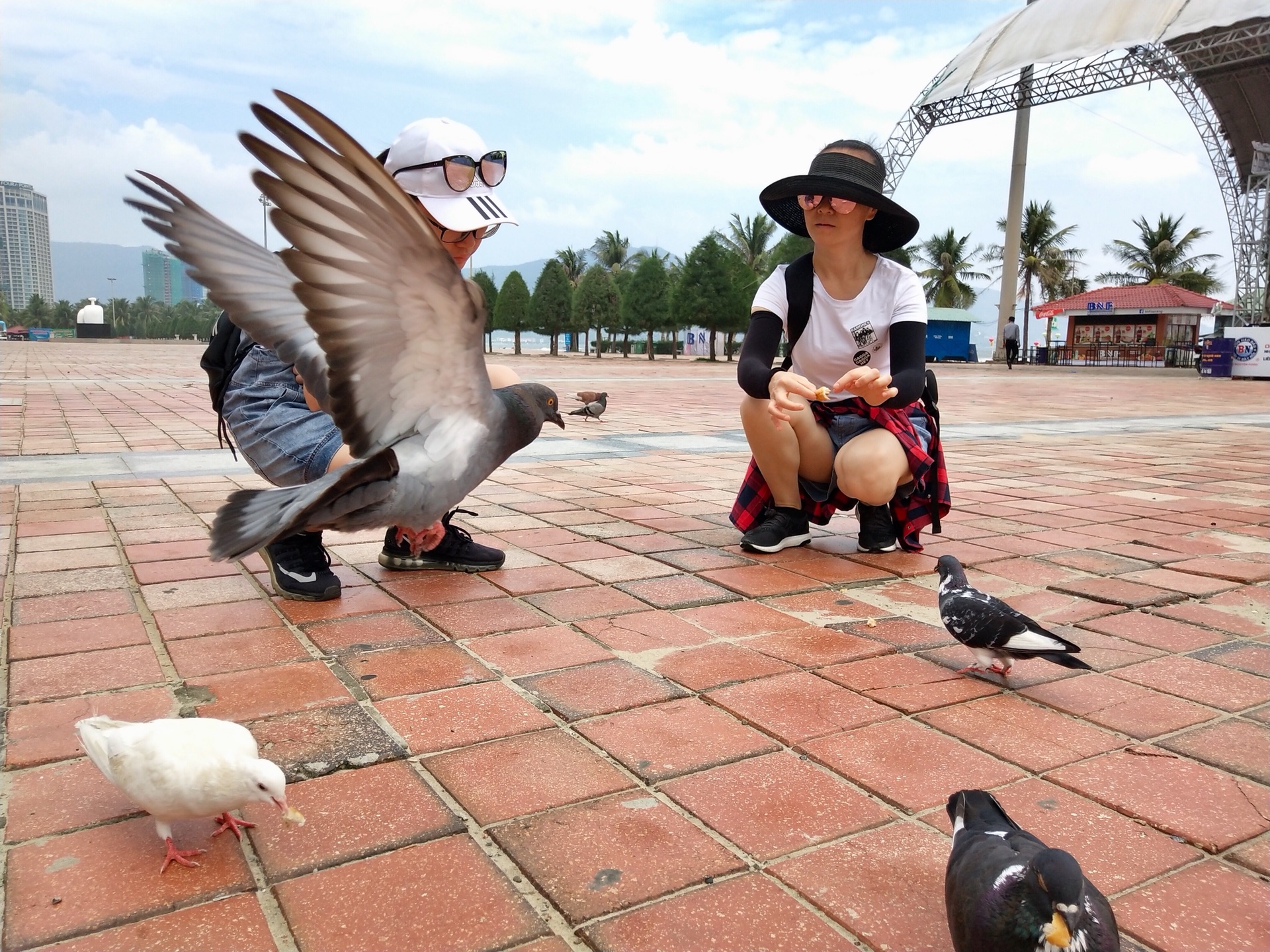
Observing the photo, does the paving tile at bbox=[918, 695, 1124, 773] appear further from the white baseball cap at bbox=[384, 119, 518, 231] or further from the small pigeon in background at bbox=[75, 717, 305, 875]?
the white baseball cap at bbox=[384, 119, 518, 231]

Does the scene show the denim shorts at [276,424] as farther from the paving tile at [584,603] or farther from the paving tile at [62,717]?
the paving tile at [62,717]

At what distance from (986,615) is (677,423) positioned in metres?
7.03

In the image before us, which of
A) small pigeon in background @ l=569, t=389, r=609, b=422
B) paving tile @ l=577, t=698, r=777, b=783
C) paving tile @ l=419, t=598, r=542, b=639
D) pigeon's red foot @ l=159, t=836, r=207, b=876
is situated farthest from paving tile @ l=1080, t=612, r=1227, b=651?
small pigeon in background @ l=569, t=389, r=609, b=422

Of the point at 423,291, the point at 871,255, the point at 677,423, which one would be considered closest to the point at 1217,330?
the point at 677,423

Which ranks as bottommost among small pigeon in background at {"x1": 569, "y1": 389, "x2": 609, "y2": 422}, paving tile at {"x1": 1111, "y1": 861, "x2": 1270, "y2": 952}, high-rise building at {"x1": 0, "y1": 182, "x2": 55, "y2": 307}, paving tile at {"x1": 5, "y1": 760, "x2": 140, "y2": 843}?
paving tile at {"x1": 1111, "y1": 861, "x2": 1270, "y2": 952}

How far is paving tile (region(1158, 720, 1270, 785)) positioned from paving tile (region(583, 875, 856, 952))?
109cm

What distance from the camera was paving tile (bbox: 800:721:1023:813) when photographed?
176 cm

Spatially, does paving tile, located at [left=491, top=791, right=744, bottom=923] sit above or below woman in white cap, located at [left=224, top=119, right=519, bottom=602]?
below

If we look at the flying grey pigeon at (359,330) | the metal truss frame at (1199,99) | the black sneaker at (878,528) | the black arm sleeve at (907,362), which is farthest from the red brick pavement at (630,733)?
the metal truss frame at (1199,99)

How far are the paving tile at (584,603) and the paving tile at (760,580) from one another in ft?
1.34

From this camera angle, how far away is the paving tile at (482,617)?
2680 mm

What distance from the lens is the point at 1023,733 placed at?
Answer: 2047 mm

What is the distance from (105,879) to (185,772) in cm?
20

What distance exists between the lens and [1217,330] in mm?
28938
